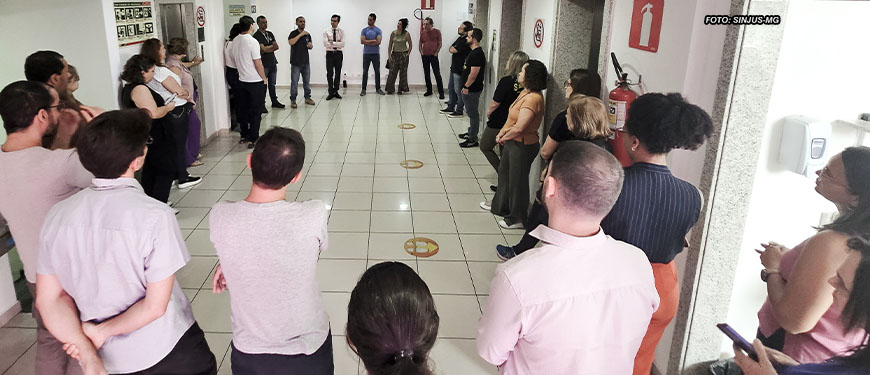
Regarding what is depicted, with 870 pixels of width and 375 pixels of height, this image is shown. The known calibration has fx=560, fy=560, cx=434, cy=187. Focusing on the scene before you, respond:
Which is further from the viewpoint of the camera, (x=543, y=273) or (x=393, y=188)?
(x=393, y=188)

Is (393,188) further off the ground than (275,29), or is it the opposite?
(275,29)

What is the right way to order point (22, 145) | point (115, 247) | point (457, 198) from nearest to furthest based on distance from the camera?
point (115, 247)
point (22, 145)
point (457, 198)

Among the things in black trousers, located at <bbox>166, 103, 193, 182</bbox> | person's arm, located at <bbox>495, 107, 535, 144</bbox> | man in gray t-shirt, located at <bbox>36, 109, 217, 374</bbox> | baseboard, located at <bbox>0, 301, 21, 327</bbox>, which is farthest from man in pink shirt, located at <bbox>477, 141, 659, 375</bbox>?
black trousers, located at <bbox>166, 103, 193, 182</bbox>

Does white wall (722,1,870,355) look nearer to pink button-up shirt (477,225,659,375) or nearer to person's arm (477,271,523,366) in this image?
pink button-up shirt (477,225,659,375)

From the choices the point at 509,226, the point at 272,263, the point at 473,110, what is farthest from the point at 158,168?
the point at 473,110

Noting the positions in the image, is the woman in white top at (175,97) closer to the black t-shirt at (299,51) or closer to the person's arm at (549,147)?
the person's arm at (549,147)

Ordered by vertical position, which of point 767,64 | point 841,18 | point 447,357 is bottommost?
point 447,357

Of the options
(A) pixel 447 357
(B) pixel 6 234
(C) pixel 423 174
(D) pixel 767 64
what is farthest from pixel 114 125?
(C) pixel 423 174

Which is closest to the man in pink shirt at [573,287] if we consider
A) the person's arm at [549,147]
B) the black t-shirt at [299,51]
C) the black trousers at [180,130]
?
the person's arm at [549,147]

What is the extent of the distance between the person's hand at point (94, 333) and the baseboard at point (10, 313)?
2.09m

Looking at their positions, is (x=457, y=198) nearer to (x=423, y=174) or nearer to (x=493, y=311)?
(x=423, y=174)

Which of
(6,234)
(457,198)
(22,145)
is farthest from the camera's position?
(457,198)

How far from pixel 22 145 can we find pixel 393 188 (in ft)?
13.2

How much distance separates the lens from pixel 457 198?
5914mm
